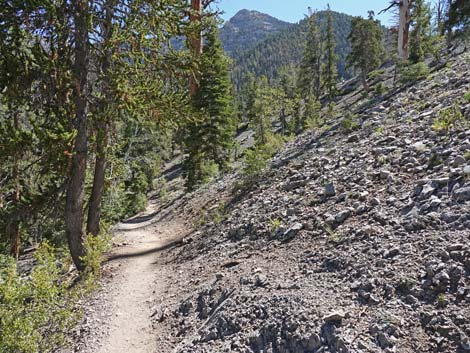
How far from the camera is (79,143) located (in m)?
8.39

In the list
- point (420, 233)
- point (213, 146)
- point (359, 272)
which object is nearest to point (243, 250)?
point (359, 272)

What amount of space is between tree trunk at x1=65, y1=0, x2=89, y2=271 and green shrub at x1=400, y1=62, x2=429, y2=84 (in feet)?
40.9

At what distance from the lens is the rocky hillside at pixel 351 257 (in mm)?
4117

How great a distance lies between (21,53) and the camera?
7.84m

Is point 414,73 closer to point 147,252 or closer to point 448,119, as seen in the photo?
point 448,119

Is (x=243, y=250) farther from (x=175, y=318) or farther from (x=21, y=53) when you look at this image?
(x=21, y=53)

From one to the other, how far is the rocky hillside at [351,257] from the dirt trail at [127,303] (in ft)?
1.18

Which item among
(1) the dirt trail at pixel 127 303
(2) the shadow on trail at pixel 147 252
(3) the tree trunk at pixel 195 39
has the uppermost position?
(3) the tree trunk at pixel 195 39

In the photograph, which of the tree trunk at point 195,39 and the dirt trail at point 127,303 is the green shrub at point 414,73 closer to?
the tree trunk at point 195,39

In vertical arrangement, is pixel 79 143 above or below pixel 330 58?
below

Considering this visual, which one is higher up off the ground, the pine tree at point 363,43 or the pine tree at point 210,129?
the pine tree at point 363,43

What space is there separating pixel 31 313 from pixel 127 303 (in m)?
2.88

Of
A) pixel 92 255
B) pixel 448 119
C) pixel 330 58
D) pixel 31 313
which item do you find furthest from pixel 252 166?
pixel 330 58

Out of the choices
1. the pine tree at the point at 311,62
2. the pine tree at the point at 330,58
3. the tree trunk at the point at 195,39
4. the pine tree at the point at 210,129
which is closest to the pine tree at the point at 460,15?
the tree trunk at the point at 195,39
